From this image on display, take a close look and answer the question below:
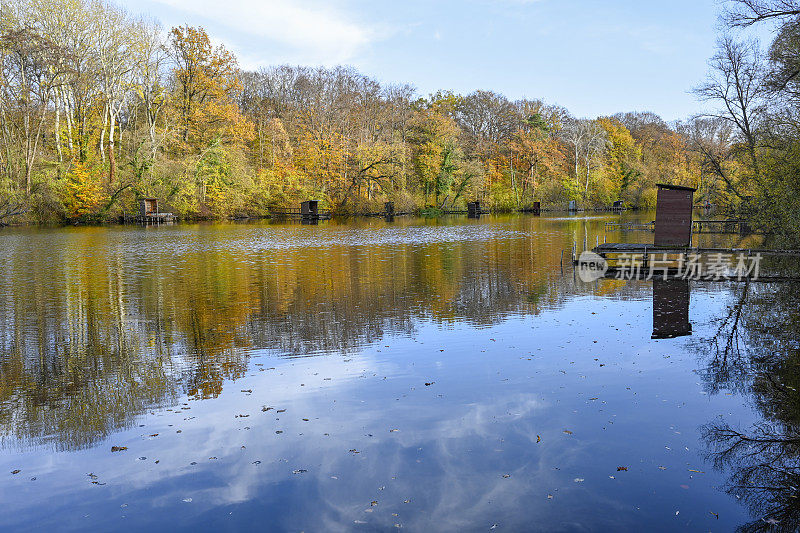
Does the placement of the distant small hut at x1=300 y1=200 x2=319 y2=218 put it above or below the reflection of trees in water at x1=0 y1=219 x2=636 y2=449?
above

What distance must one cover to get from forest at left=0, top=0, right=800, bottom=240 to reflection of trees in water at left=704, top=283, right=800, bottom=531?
12687 mm

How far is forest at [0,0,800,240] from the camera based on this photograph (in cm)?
4445

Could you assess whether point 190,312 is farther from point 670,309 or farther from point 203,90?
point 203,90

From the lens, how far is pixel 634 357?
1092 centimetres

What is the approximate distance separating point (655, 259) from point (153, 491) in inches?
901

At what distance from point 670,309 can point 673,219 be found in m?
11.7

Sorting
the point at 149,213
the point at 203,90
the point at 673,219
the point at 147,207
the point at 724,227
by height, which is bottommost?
the point at 724,227

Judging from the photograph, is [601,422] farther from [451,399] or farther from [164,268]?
[164,268]

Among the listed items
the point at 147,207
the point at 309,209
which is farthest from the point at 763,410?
the point at 309,209

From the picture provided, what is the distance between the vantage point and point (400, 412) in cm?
838

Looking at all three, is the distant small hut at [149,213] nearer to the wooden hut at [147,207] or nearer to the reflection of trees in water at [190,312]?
the wooden hut at [147,207]

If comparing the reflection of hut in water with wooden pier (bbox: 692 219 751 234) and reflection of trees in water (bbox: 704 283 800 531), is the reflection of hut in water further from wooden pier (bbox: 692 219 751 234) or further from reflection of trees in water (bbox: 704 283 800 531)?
wooden pier (bbox: 692 219 751 234)

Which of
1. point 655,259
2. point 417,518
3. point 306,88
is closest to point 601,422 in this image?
point 417,518

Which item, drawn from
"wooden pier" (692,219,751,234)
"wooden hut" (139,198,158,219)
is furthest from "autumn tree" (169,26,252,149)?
"wooden pier" (692,219,751,234)
